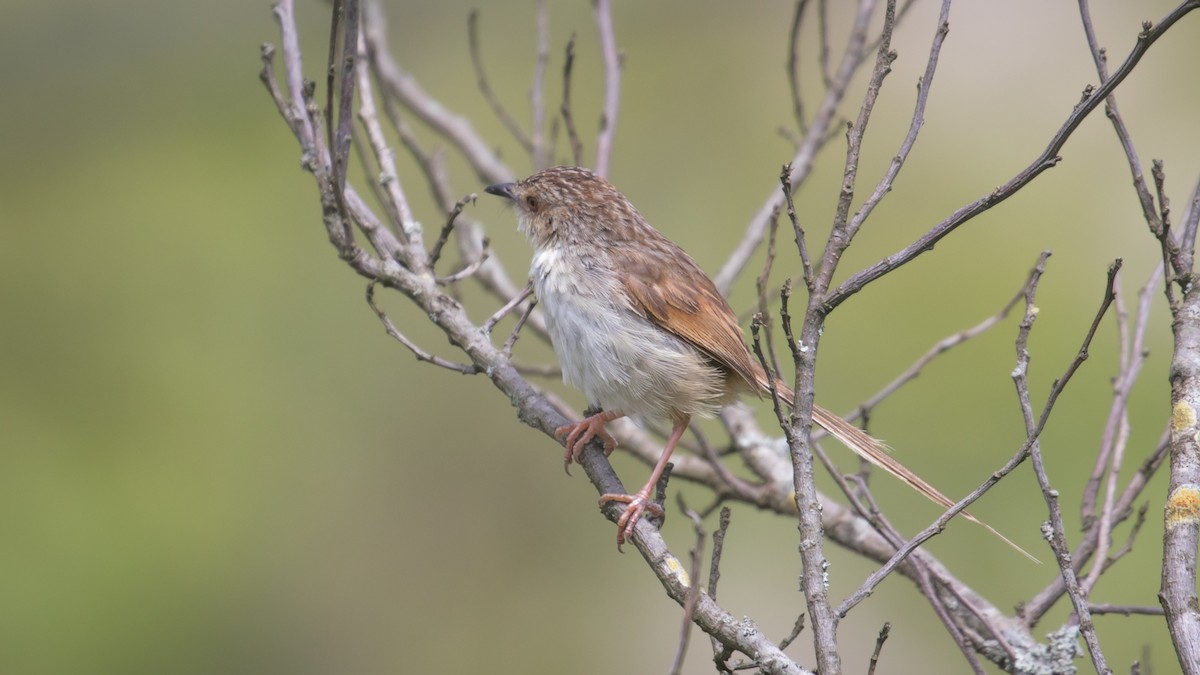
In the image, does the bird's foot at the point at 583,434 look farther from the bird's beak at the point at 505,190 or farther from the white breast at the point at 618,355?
the bird's beak at the point at 505,190

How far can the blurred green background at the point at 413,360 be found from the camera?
7.29 m

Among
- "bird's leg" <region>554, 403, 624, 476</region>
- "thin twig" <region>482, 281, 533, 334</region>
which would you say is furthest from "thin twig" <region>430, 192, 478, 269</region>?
"bird's leg" <region>554, 403, 624, 476</region>

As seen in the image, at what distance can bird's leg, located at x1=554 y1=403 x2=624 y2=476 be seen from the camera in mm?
3846

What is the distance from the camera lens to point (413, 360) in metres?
8.45

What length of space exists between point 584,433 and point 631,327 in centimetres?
45

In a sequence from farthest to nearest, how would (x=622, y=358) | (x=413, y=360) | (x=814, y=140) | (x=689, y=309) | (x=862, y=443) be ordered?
(x=413, y=360) < (x=814, y=140) < (x=689, y=309) < (x=622, y=358) < (x=862, y=443)

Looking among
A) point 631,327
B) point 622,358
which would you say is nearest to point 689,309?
point 631,327

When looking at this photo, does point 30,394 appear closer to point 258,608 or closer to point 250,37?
point 258,608

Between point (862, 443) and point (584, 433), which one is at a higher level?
point (862, 443)

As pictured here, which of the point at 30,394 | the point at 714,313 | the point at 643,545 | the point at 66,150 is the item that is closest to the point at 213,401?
the point at 30,394

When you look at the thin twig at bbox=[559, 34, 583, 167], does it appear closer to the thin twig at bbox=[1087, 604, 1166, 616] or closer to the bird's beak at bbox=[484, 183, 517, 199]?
the bird's beak at bbox=[484, 183, 517, 199]

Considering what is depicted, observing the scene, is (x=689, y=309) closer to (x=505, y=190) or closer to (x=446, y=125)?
(x=505, y=190)

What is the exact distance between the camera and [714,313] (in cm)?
426

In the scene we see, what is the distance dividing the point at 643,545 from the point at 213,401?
5821 mm
